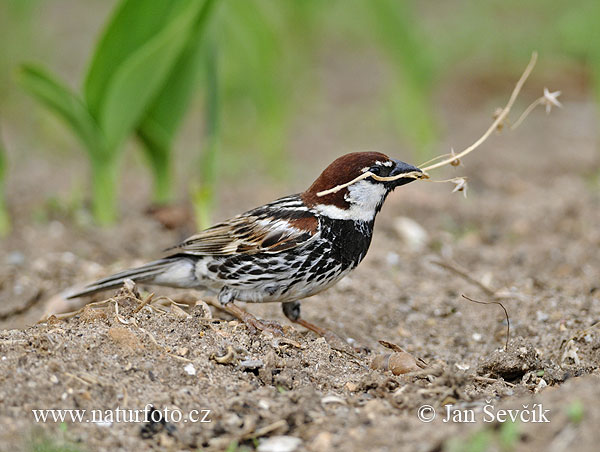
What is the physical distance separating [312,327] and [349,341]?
0.81ft

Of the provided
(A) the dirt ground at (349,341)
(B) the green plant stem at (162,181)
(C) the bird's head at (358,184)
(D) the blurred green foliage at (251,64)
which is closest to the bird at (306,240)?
(C) the bird's head at (358,184)

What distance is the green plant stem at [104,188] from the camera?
6.84m

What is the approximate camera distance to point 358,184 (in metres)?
4.67

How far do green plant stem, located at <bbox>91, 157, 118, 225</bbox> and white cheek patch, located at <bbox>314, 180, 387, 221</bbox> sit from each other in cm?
277

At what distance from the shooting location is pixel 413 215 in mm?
7895

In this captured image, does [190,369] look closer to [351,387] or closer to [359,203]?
[351,387]

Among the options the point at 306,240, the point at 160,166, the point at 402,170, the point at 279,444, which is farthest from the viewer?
the point at 160,166

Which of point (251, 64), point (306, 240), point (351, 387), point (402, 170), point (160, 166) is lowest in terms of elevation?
point (351, 387)

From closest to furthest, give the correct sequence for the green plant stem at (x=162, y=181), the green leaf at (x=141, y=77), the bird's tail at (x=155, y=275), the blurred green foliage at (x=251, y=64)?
the bird's tail at (x=155, y=275) → the green leaf at (x=141, y=77) → the blurred green foliage at (x=251, y=64) → the green plant stem at (x=162, y=181)

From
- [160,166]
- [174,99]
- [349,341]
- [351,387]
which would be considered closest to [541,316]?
[349,341]

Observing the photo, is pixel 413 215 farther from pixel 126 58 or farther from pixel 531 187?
pixel 126 58

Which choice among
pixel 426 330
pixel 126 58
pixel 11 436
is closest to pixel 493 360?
pixel 426 330

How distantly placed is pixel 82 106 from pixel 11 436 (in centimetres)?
371

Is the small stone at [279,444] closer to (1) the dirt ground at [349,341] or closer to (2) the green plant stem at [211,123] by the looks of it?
(1) the dirt ground at [349,341]
